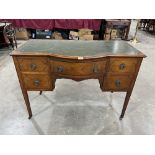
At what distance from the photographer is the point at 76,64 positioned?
127cm

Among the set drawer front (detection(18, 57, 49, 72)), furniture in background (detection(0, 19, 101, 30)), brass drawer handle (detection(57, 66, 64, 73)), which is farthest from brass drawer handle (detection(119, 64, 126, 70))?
furniture in background (detection(0, 19, 101, 30))

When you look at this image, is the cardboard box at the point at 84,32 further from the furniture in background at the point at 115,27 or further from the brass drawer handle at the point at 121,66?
the brass drawer handle at the point at 121,66

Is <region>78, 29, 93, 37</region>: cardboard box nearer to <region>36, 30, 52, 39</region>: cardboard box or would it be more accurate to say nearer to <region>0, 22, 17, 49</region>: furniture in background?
<region>36, 30, 52, 39</region>: cardboard box

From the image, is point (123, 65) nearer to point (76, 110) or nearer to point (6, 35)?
point (76, 110)

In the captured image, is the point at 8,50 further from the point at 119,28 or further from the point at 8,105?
the point at 119,28

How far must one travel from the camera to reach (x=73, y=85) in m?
2.38

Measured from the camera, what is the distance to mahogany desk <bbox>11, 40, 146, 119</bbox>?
4.13 ft

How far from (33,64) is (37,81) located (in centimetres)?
19

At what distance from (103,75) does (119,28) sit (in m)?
3.93

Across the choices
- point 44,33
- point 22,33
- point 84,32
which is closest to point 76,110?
point 84,32

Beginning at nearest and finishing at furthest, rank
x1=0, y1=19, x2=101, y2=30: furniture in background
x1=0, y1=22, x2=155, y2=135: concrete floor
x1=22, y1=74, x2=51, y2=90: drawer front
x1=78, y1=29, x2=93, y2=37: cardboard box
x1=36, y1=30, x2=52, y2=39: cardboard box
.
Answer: x1=22, y1=74, x2=51, y2=90: drawer front, x1=0, y1=22, x2=155, y2=135: concrete floor, x1=0, y1=19, x2=101, y2=30: furniture in background, x1=78, y1=29, x2=93, y2=37: cardboard box, x1=36, y1=30, x2=52, y2=39: cardboard box

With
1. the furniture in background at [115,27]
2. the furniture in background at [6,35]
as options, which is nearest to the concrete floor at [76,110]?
the furniture in background at [6,35]

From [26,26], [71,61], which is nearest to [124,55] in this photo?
[71,61]

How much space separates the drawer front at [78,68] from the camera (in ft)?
4.19
